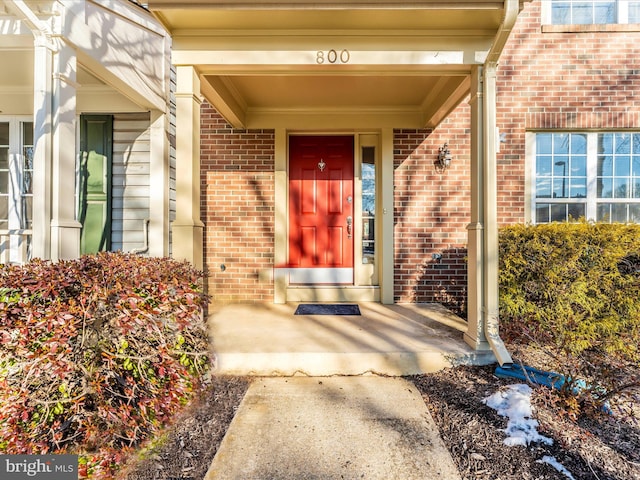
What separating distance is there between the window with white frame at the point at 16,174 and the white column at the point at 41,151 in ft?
5.63

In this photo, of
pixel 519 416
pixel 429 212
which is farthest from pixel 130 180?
pixel 519 416

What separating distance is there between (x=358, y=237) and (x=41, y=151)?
129 inches

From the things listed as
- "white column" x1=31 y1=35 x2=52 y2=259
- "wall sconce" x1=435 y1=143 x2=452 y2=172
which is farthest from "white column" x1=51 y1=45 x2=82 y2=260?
"wall sconce" x1=435 y1=143 x2=452 y2=172

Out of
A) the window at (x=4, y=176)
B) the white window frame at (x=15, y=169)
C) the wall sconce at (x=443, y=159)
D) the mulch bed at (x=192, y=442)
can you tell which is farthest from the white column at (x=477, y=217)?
the window at (x=4, y=176)

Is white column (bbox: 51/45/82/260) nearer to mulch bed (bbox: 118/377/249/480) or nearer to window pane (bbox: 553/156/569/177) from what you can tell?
mulch bed (bbox: 118/377/249/480)

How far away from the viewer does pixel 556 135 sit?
448 cm

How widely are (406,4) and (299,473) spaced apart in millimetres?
2960

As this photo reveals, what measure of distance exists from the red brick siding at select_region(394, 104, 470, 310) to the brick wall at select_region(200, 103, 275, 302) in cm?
165

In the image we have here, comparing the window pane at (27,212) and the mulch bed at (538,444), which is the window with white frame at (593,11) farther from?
the window pane at (27,212)

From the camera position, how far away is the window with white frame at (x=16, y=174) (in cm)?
396

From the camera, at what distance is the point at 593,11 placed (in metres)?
4.38

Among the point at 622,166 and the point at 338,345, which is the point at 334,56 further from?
the point at 622,166

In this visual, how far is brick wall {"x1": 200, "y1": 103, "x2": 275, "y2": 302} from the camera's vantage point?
4.54 meters

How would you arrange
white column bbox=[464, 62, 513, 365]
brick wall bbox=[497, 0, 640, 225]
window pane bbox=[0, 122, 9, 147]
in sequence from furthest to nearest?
brick wall bbox=[497, 0, 640, 225]
window pane bbox=[0, 122, 9, 147]
white column bbox=[464, 62, 513, 365]
